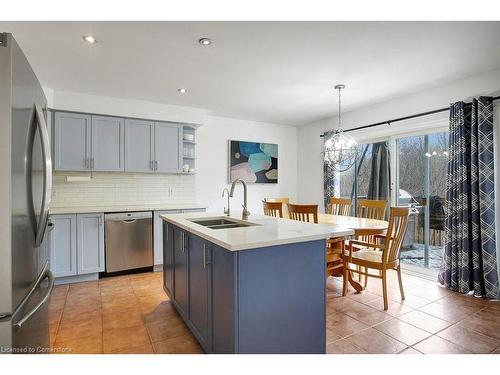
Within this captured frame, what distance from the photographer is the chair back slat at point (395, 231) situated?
8.39 feet

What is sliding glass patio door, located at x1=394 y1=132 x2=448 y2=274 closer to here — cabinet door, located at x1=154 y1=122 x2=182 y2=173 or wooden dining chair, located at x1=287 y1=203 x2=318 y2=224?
wooden dining chair, located at x1=287 y1=203 x2=318 y2=224

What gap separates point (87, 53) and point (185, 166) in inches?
82.9

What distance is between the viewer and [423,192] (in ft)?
12.3

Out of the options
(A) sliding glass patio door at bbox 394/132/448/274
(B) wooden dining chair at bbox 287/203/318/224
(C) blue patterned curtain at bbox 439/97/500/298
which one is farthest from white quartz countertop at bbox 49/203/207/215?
(C) blue patterned curtain at bbox 439/97/500/298

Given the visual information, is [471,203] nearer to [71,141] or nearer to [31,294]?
[31,294]

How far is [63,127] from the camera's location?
351 cm

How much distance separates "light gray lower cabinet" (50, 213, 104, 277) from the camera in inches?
128

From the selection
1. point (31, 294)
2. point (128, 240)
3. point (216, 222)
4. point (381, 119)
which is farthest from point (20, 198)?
point (381, 119)

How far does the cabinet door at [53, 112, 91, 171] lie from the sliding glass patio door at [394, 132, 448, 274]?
4.33m

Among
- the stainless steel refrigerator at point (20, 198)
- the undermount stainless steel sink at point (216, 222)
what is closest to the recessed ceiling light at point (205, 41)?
the stainless steel refrigerator at point (20, 198)

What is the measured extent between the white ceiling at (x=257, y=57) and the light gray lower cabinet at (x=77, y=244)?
1632 mm
